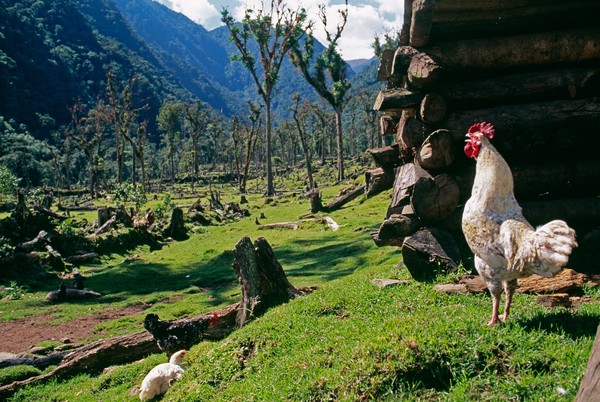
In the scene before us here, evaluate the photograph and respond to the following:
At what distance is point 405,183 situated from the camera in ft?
32.2

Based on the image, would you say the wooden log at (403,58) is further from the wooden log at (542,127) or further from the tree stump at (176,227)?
the tree stump at (176,227)

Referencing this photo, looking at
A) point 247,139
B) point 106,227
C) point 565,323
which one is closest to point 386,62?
point 565,323

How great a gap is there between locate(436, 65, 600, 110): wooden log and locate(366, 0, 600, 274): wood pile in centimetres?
2

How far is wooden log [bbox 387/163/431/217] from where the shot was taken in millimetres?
9406

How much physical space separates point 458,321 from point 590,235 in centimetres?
383

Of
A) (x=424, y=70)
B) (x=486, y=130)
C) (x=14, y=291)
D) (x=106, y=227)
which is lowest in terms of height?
(x=14, y=291)

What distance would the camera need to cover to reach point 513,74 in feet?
31.7

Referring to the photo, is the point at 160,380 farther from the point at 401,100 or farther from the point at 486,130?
the point at 401,100

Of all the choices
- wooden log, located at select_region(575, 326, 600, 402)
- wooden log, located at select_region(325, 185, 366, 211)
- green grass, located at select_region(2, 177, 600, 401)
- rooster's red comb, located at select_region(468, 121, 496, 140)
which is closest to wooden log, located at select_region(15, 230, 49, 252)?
green grass, located at select_region(2, 177, 600, 401)

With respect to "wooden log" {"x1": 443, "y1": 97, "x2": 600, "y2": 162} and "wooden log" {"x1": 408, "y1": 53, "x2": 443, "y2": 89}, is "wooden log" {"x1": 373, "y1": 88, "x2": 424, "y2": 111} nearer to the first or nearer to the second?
"wooden log" {"x1": 408, "y1": 53, "x2": 443, "y2": 89}

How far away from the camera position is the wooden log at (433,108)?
9266 millimetres

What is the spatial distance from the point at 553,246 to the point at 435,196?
4.01m

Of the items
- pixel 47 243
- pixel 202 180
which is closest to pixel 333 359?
pixel 47 243

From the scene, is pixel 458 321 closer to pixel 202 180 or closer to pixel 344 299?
pixel 344 299
